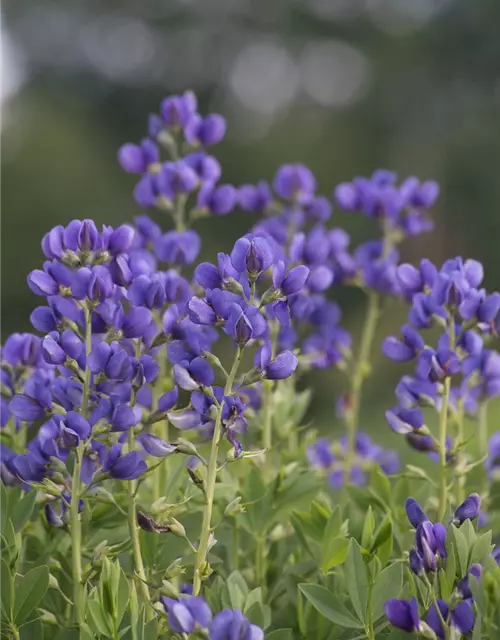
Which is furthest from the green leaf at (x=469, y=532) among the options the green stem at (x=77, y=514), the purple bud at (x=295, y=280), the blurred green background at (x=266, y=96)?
the blurred green background at (x=266, y=96)

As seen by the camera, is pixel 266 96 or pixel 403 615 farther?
pixel 266 96

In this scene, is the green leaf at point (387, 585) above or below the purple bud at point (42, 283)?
below

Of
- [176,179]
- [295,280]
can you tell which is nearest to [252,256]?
[295,280]

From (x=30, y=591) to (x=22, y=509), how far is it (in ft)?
0.47

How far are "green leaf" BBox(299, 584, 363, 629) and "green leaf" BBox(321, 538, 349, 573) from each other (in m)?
0.14

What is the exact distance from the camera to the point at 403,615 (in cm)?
97

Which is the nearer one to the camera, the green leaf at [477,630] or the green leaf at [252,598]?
the green leaf at [477,630]

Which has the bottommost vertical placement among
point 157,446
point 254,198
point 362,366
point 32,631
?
point 32,631

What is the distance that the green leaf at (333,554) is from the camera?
122cm

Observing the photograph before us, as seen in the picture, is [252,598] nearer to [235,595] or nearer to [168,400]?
[235,595]

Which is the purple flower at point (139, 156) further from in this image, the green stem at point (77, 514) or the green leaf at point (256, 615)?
the green leaf at point (256, 615)

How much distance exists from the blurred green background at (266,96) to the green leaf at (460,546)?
15.0 m

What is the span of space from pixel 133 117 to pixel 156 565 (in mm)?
21906

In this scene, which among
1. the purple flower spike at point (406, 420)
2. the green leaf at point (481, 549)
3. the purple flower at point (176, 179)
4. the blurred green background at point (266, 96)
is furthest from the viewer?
the blurred green background at point (266, 96)
